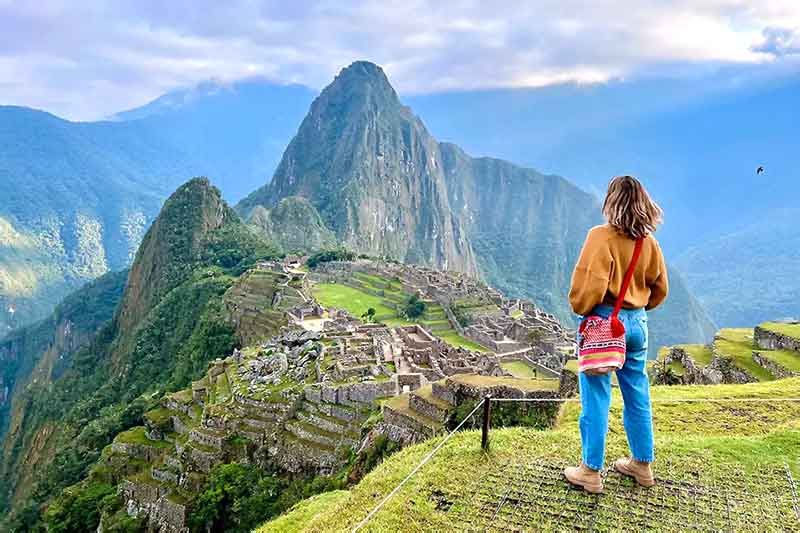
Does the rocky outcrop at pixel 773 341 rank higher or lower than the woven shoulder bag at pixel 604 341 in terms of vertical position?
lower

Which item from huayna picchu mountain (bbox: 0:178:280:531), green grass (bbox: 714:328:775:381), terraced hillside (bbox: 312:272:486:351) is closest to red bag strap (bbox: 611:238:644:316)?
green grass (bbox: 714:328:775:381)

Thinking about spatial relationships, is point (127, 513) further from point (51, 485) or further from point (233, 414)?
point (51, 485)

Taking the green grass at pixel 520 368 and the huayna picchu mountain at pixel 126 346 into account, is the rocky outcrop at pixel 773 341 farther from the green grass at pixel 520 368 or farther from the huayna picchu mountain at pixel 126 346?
the huayna picchu mountain at pixel 126 346

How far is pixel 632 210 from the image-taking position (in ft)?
16.0

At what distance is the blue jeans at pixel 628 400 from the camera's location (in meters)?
4.98

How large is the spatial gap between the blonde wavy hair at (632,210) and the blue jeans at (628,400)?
2.33ft

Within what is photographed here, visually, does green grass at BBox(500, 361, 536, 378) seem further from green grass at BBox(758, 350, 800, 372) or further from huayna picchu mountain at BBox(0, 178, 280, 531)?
green grass at BBox(758, 350, 800, 372)

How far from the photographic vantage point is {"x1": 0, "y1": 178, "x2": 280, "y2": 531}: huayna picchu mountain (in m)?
39.2

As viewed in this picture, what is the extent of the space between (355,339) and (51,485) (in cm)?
2271

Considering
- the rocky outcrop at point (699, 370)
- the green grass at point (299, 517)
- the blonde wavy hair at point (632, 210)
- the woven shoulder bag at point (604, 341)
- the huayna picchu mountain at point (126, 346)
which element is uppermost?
the blonde wavy hair at point (632, 210)

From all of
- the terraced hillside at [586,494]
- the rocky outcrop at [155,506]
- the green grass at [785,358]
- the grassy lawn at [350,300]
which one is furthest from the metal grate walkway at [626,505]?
the grassy lawn at [350,300]

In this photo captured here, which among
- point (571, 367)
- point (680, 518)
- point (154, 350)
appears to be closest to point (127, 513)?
point (571, 367)

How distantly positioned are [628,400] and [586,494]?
948 millimetres

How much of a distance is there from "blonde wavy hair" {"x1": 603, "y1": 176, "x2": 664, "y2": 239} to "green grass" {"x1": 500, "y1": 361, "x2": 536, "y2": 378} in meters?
31.3
